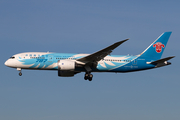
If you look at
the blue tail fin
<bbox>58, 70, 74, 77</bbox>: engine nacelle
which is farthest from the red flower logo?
<bbox>58, 70, 74, 77</bbox>: engine nacelle

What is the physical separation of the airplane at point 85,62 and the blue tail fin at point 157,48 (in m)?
0.18

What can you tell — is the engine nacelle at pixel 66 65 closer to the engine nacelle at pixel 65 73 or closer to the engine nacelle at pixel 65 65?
the engine nacelle at pixel 65 65

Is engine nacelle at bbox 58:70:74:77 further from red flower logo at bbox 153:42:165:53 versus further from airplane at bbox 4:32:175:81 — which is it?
red flower logo at bbox 153:42:165:53

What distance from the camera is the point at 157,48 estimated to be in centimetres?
4700

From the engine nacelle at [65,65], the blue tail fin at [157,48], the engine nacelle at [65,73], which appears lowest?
the engine nacelle at [65,73]

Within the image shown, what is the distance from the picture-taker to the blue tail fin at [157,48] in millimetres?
46219

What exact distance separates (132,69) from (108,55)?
13.1 feet

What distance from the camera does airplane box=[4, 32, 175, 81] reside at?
4128 cm

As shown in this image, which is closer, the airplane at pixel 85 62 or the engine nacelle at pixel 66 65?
the engine nacelle at pixel 66 65

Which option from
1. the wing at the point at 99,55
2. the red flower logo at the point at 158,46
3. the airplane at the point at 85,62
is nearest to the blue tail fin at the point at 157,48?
the red flower logo at the point at 158,46

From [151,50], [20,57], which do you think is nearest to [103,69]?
[151,50]

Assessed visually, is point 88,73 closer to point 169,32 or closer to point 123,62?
point 123,62

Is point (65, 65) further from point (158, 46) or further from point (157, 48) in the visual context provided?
point (158, 46)

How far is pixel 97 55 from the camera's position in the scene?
40.8 metres
